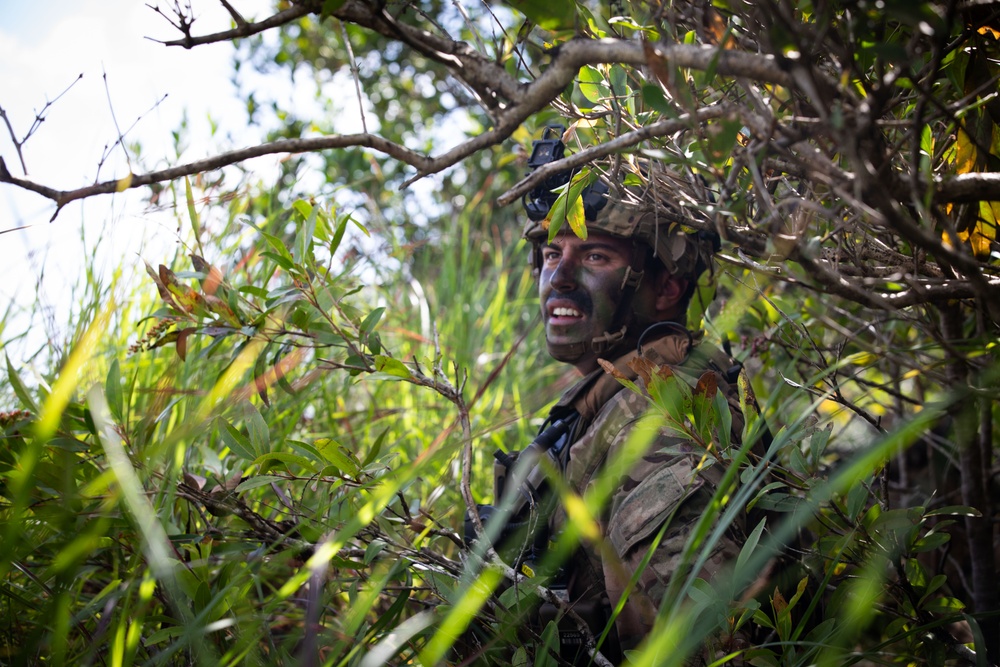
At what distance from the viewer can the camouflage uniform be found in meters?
1.46

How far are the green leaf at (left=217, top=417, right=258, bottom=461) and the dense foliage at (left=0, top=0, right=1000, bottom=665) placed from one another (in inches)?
0.4

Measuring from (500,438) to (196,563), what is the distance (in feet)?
4.59

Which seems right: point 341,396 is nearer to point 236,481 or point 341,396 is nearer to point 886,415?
point 236,481

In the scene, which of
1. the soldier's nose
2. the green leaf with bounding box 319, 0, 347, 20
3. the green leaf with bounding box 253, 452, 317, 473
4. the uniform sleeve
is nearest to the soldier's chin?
the soldier's nose

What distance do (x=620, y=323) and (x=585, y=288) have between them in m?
0.13

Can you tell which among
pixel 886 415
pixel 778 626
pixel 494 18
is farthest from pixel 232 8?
pixel 886 415

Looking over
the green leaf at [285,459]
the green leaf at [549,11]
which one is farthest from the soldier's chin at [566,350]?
the green leaf at [549,11]

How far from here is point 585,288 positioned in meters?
1.90

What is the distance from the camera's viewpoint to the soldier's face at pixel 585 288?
189 centimetres

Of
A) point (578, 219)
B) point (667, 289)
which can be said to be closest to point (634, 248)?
point (667, 289)

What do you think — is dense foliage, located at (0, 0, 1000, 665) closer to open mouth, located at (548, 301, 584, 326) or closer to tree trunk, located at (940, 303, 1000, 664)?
tree trunk, located at (940, 303, 1000, 664)

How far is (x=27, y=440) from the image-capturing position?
160cm

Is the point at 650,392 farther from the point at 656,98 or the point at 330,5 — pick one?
the point at 330,5

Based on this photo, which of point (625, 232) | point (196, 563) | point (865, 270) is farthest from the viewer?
point (625, 232)
